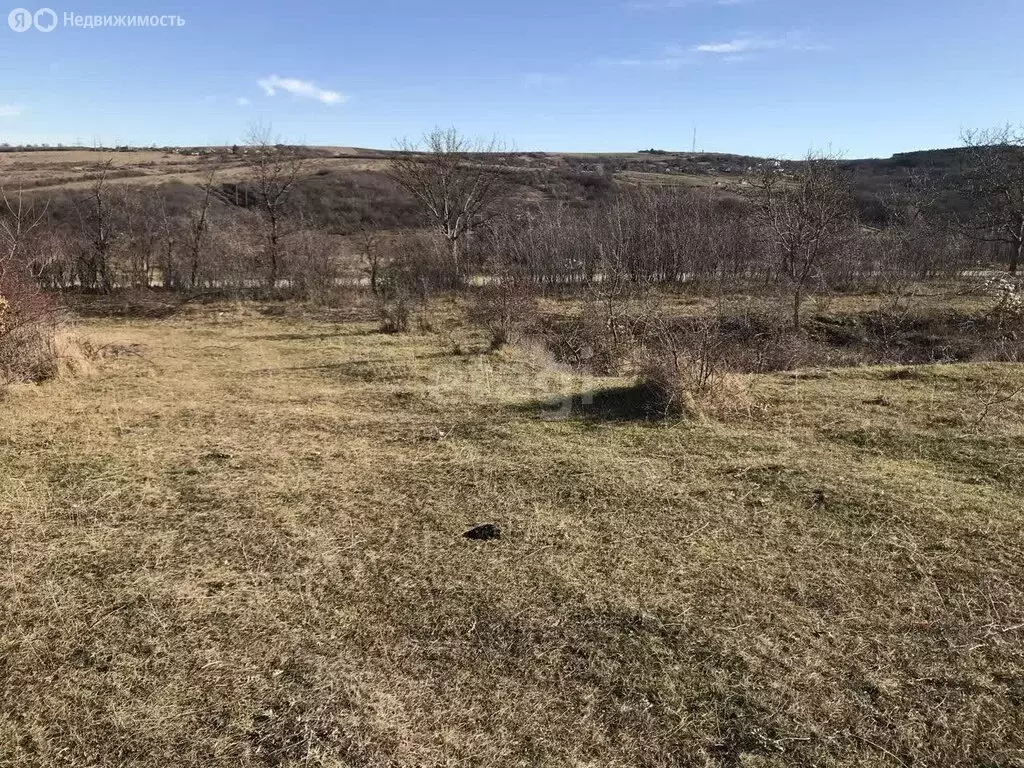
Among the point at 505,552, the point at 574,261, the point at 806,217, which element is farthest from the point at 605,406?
the point at 574,261

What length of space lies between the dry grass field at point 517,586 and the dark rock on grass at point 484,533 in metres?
0.11

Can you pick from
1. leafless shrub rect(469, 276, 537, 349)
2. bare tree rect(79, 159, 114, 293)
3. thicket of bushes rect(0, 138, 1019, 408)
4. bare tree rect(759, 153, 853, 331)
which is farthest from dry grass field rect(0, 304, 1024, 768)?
bare tree rect(79, 159, 114, 293)

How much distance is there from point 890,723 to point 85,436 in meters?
7.22

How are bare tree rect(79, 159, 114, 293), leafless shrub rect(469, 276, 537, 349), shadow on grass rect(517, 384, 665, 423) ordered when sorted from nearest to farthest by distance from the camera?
shadow on grass rect(517, 384, 665, 423), leafless shrub rect(469, 276, 537, 349), bare tree rect(79, 159, 114, 293)

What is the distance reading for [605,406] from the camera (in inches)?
306

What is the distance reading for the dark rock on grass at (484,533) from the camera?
466 cm

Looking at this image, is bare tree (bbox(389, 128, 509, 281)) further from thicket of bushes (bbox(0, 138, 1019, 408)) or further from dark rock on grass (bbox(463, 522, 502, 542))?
dark rock on grass (bbox(463, 522, 502, 542))

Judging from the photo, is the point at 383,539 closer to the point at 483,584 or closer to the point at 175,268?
the point at 483,584

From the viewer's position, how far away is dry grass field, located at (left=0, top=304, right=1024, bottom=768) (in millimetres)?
2863

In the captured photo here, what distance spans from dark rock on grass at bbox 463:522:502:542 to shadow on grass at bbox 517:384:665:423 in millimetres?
2755

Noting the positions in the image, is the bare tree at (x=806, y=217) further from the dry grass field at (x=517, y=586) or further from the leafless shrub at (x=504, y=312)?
the dry grass field at (x=517, y=586)

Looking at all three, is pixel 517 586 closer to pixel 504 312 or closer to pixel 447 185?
pixel 504 312

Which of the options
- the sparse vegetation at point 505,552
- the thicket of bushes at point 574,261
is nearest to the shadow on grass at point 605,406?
the sparse vegetation at point 505,552

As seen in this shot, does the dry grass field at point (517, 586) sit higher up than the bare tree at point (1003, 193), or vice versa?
the bare tree at point (1003, 193)
